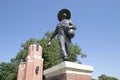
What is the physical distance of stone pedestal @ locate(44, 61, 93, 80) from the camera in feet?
14.3

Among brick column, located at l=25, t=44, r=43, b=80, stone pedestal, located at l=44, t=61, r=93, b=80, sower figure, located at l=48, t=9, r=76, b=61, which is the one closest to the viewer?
stone pedestal, located at l=44, t=61, r=93, b=80

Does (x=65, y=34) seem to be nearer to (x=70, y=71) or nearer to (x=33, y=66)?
(x=70, y=71)

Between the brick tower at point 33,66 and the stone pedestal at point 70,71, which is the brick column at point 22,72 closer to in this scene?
the brick tower at point 33,66

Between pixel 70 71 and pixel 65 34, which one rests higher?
pixel 65 34

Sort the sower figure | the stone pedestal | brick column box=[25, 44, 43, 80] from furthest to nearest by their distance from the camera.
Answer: brick column box=[25, 44, 43, 80] < the sower figure < the stone pedestal

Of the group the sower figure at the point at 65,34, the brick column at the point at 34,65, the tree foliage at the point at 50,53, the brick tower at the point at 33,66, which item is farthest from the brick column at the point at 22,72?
the sower figure at the point at 65,34

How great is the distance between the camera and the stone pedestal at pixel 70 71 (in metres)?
4.34

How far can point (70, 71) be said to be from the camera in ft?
14.4

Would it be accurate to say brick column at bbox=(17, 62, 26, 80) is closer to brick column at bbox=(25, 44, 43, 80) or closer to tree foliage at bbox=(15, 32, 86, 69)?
brick column at bbox=(25, 44, 43, 80)

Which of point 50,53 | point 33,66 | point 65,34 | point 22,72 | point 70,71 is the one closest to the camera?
point 70,71

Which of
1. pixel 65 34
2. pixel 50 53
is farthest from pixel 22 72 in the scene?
pixel 65 34

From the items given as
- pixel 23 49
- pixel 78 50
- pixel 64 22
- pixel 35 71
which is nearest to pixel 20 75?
pixel 35 71

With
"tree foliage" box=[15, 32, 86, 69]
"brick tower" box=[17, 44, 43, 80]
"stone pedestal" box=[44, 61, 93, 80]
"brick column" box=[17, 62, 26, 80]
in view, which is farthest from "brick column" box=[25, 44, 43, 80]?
"stone pedestal" box=[44, 61, 93, 80]

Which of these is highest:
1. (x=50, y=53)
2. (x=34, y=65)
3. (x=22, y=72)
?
(x=50, y=53)
